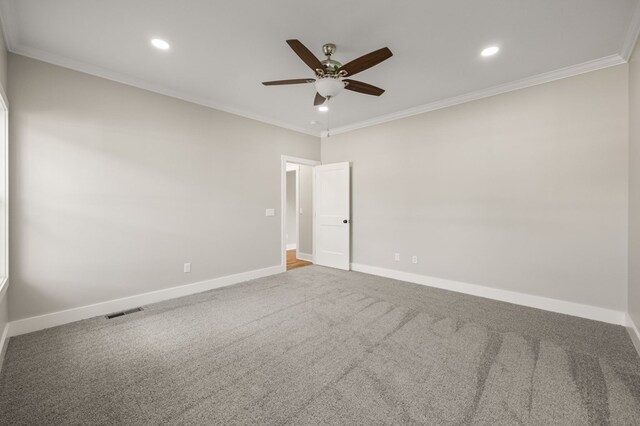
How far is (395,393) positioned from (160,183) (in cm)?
352

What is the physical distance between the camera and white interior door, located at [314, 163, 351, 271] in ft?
17.1

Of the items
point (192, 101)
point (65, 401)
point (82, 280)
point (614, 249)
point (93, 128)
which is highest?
point (192, 101)

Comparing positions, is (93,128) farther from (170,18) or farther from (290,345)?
(290,345)

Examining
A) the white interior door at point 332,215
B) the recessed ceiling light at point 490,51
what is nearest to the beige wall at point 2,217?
the white interior door at point 332,215

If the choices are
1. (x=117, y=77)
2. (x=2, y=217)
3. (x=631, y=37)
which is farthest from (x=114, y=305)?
(x=631, y=37)

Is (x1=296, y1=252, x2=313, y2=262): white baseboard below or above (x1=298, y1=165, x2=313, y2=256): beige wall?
below

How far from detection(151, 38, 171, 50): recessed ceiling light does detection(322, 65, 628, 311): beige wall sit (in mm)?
3410

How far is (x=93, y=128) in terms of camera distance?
120 inches

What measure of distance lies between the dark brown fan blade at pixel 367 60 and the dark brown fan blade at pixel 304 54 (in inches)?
8.9

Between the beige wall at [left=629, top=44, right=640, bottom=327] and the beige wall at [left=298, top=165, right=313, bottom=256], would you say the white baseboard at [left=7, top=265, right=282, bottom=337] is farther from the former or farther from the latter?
the beige wall at [left=629, top=44, right=640, bottom=327]

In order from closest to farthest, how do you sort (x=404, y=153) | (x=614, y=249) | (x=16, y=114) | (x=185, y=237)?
1. (x=16, y=114)
2. (x=614, y=249)
3. (x=185, y=237)
4. (x=404, y=153)

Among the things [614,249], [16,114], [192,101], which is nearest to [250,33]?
[192,101]

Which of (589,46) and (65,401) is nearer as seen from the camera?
(65,401)

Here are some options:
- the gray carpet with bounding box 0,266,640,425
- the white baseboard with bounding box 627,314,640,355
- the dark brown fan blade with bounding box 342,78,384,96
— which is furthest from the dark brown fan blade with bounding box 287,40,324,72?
the white baseboard with bounding box 627,314,640,355
